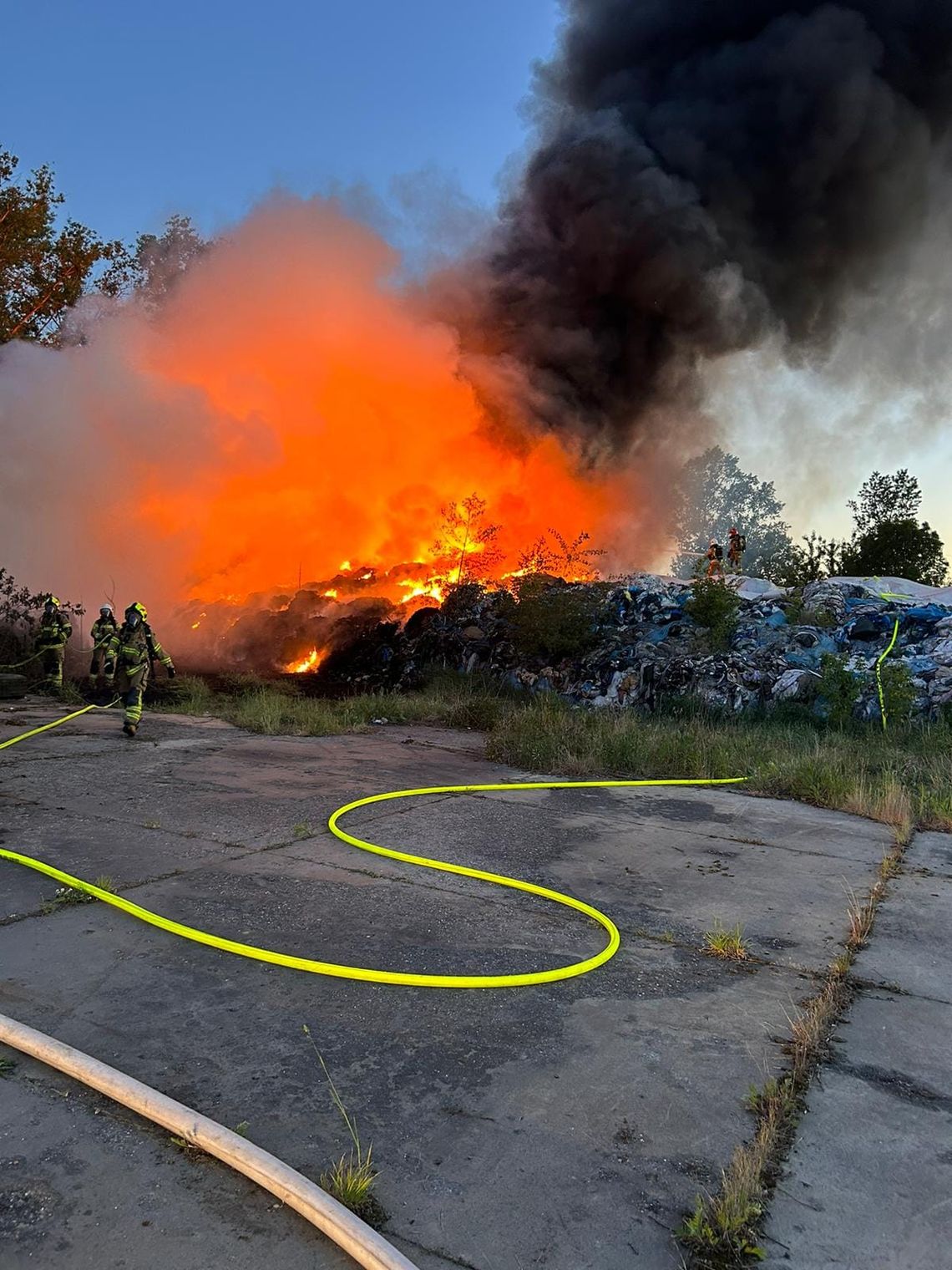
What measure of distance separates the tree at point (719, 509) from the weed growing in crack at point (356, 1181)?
151 feet

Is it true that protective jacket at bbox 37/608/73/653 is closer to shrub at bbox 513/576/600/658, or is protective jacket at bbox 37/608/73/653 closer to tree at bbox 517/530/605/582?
shrub at bbox 513/576/600/658

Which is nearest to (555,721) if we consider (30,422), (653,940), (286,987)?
(653,940)

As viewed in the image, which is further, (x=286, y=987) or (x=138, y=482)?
(x=138, y=482)

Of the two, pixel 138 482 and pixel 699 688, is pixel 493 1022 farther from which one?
pixel 138 482

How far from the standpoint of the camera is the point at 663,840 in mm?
5266

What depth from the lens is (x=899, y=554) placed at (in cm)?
2481

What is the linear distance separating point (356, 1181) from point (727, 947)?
2021 millimetres

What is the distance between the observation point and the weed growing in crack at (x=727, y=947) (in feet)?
11.1

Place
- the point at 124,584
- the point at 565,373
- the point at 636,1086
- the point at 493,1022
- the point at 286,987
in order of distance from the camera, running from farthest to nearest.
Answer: the point at 565,373
the point at 124,584
the point at 286,987
the point at 493,1022
the point at 636,1086

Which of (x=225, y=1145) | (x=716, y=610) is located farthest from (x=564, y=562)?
(x=225, y=1145)

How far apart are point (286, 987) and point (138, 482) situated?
1489 centimetres

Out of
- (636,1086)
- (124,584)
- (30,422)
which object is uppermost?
(30,422)

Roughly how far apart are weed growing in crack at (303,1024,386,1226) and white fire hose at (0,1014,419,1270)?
5 cm

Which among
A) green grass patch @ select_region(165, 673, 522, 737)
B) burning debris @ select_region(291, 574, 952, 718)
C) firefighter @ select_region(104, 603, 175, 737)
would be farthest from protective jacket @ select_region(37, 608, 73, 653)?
firefighter @ select_region(104, 603, 175, 737)
